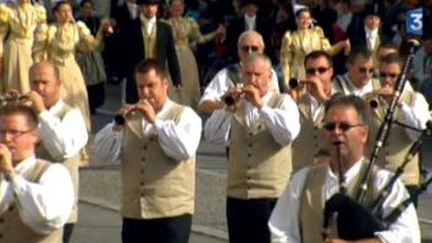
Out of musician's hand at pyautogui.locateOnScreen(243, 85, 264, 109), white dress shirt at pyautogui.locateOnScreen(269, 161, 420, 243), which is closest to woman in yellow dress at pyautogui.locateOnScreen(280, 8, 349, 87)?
musician's hand at pyautogui.locateOnScreen(243, 85, 264, 109)

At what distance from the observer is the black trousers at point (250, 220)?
1088 cm

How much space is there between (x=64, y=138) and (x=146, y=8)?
761 centimetres

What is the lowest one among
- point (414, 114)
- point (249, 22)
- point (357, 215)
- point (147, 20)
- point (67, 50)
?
point (357, 215)

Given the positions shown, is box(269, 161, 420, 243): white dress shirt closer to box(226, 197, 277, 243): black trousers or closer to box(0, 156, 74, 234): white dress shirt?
box(0, 156, 74, 234): white dress shirt

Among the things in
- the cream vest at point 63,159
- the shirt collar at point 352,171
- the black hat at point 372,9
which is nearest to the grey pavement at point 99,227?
the cream vest at point 63,159

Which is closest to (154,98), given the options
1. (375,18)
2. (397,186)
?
(397,186)

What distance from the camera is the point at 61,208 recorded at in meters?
7.68

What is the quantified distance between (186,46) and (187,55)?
0.13m

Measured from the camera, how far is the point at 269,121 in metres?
10.7

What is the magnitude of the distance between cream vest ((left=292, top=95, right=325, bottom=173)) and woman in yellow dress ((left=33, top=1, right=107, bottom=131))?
19.7 ft

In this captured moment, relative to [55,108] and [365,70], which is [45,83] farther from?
[365,70]

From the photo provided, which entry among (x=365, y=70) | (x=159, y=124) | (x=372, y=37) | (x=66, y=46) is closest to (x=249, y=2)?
(x=372, y=37)

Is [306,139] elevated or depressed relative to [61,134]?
depressed

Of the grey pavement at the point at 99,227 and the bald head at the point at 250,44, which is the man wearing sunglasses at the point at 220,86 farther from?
the grey pavement at the point at 99,227
